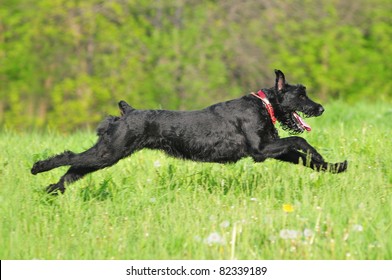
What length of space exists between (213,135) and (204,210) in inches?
42.3

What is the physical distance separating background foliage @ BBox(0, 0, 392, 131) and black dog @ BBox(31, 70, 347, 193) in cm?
1139

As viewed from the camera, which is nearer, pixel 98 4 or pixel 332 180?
pixel 332 180

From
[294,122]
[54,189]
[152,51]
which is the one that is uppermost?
A: [152,51]

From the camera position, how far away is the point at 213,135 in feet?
20.1

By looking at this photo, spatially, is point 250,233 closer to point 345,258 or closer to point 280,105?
point 345,258

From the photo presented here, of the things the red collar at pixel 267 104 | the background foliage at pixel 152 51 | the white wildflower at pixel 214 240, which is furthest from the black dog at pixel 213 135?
the background foliage at pixel 152 51

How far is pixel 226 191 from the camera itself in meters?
6.18

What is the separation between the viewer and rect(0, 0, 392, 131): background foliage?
1816 cm

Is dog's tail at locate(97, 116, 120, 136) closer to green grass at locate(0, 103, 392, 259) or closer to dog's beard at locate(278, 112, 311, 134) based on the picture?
green grass at locate(0, 103, 392, 259)

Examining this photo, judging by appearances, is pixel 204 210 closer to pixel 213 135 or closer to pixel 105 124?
pixel 213 135

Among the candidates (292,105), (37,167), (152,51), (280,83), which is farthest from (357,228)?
(152,51)

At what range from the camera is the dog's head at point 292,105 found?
6.21 meters

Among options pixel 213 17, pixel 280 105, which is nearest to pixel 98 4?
pixel 213 17
